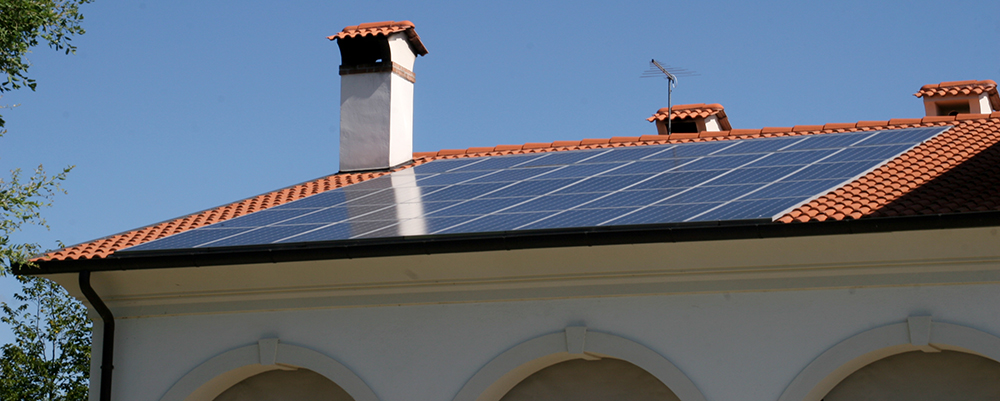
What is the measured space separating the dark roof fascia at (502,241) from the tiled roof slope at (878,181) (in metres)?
0.15

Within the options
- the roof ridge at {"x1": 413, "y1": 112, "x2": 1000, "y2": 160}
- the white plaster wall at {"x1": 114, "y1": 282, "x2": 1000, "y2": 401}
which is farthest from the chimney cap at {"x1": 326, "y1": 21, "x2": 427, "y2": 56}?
the white plaster wall at {"x1": 114, "y1": 282, "x2": 1000, "y2": 401}

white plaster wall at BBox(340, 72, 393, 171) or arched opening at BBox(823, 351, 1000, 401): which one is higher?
white plaster wall at BBox(340, 72, 393, 171)

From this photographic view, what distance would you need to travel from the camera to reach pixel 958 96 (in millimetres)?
19078

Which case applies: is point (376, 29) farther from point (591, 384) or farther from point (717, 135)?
point (591, 384)

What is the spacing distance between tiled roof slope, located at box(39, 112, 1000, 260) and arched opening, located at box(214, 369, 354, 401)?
205 cm

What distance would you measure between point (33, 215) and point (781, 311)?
27.5 feet

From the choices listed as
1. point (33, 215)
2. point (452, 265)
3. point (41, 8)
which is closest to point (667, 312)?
point (452, 265)

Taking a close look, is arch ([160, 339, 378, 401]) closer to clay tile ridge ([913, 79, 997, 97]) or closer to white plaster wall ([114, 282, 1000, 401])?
white plaster wall ([114, 282, 1000, 401])

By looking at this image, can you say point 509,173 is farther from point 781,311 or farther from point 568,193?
point 781,311

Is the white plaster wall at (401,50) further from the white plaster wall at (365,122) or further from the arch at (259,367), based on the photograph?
the arch at (259,367)

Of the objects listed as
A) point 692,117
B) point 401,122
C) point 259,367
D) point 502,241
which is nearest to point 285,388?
point 259,367

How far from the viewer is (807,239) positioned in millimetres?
9312

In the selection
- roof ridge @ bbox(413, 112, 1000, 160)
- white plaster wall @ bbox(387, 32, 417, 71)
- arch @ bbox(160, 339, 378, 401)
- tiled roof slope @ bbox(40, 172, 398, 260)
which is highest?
white plaster wall @ bbox(387, 32, 417, 71)

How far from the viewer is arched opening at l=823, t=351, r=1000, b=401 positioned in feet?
30.7
